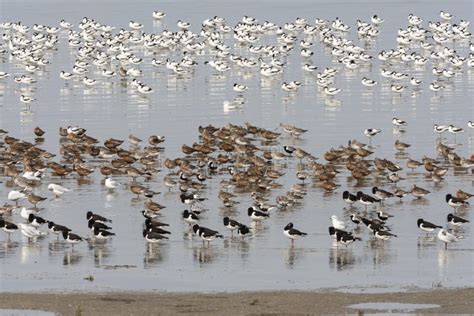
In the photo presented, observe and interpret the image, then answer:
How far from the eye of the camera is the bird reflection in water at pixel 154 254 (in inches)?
1020

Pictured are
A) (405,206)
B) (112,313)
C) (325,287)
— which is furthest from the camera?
(405,206)

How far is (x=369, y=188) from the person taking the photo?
3369 centimetres

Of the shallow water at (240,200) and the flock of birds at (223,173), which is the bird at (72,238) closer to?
the flock of birds at (223,173)

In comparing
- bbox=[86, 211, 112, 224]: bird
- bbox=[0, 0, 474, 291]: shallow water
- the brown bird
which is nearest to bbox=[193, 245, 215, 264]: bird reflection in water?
bbox=[0, 0, 474, 291]: shallow water

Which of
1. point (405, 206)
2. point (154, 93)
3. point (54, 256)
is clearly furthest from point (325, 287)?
point (154, 93)

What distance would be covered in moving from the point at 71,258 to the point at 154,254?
171 cm

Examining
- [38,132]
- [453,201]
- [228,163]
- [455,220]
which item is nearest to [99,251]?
[455,220]

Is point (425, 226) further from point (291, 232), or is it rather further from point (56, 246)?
point (56, 246)

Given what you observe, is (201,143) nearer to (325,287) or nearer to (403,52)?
(325,287)

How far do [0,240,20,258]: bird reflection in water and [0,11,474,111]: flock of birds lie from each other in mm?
21146

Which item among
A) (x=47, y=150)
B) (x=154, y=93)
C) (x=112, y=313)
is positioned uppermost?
(x=154, y=93)

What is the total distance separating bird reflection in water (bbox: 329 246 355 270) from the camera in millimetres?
25484

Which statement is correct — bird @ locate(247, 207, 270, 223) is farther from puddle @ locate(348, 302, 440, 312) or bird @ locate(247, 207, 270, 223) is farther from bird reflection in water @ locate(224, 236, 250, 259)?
puddle @ locate(348, 302, 440, 312)

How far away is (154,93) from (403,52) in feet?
50.2
